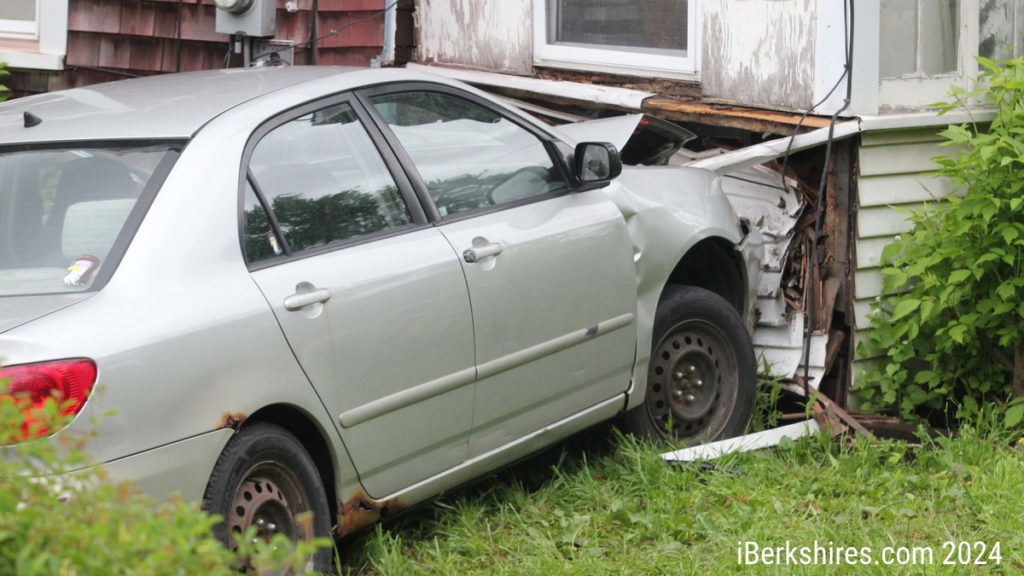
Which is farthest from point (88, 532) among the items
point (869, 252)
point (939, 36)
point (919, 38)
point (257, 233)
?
point (939, 36)

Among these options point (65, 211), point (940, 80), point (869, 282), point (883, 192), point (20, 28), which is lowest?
point (869, 282)

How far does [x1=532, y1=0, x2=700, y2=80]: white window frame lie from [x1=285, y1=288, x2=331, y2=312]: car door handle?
3.52 metres

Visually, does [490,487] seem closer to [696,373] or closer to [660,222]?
[696,373]

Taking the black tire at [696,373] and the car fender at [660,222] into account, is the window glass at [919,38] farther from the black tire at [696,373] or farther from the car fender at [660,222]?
the black tire at [696,373]

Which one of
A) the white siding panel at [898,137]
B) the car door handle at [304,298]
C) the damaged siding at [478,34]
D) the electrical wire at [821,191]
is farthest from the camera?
the damaged siding at [478,34]

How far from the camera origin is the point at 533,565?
4004mm

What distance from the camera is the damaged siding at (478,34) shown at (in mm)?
7418

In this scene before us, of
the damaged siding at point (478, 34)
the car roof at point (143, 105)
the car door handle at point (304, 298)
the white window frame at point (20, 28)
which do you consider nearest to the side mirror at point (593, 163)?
the car roof at point (143, 105)

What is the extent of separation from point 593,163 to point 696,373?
3.89 feet

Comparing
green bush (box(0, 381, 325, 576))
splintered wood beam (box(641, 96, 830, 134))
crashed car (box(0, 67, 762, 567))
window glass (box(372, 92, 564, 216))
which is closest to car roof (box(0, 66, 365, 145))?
crashed car (box(0, 67, 762, 567))

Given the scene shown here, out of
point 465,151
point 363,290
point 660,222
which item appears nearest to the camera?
point 363,290

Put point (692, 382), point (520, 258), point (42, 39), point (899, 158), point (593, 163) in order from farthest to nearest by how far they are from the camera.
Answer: point (42, 39), point (899, 158), point (692, 382), point (593, 163), point (520, 258)

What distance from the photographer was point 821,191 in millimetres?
6023

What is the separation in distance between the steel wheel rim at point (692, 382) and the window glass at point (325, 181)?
159 cm
